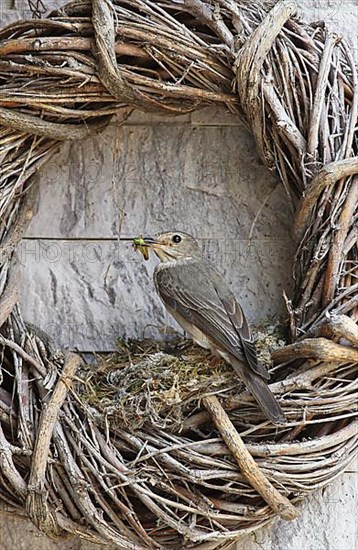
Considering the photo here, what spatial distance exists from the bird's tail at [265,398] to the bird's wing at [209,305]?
13mm

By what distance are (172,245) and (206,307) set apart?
155mm

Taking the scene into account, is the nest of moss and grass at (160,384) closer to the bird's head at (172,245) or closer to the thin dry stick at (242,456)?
the thin dry stick at (242,456)

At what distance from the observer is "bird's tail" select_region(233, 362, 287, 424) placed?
5.21 ft

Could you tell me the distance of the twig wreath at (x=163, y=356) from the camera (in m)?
1.64

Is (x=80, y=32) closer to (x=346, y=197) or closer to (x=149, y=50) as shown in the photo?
(x=149, y=50)

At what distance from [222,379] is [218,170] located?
0.46 metres

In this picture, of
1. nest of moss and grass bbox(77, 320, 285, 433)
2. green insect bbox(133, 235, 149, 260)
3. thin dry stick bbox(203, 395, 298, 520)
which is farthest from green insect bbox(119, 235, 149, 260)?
thin dry stick bbox(203, 395, 298, 520)

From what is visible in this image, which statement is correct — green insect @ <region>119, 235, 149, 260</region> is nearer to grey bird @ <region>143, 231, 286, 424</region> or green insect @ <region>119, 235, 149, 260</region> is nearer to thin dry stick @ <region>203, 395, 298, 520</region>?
grey bird @ <region>143, 231, 286, 424</region>

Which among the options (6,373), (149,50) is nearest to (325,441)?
(6,373)

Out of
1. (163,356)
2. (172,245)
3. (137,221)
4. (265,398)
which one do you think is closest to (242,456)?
(265,398)

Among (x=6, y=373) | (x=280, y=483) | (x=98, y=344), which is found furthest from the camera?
(x=98, y=344)

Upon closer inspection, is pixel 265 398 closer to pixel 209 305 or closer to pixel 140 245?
pixel 209 305

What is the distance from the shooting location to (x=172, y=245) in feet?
6.04

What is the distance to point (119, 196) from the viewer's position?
76.7 inches
